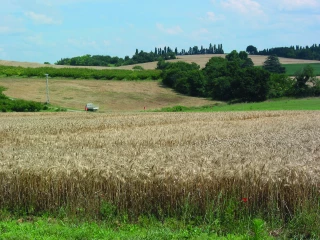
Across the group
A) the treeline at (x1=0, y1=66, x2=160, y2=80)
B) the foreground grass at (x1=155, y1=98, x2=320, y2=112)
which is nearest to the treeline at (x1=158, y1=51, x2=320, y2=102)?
the foreground grass at (x1=155, y1=98, x2=320, y2=112)

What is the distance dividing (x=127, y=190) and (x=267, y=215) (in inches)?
113

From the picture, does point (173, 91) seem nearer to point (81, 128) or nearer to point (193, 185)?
point (81, 128)

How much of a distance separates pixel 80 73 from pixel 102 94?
59.7ft

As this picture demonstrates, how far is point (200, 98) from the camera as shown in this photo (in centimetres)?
8000

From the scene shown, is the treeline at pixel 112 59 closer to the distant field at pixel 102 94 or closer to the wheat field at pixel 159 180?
the distant field at pixel 102 94

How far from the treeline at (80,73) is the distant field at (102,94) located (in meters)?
3.57

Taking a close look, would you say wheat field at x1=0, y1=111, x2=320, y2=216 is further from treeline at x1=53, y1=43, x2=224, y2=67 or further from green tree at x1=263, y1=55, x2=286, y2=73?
treeline at x1=53, y1=43, x2=224, y2=67

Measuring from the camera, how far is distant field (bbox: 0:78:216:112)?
236 ft

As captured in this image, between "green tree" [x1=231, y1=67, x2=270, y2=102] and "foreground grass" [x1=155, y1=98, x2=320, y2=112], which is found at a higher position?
"green tree" [x1=231, y1=67, x2=270, y2=102]

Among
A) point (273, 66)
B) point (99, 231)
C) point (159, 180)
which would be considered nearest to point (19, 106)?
point (159, 180)

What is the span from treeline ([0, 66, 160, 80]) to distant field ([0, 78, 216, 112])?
3570 mm

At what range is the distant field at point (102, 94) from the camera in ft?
236

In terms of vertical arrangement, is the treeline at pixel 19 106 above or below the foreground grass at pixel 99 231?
below

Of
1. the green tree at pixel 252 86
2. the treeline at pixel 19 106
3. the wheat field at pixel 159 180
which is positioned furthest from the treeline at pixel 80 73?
the wheat field at pixel 159 180
